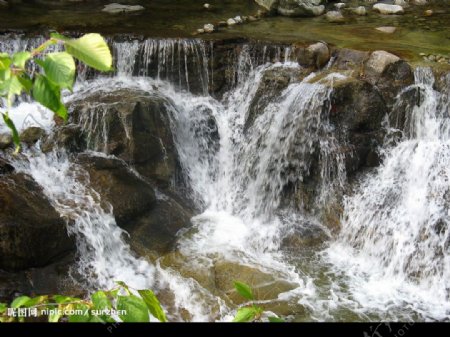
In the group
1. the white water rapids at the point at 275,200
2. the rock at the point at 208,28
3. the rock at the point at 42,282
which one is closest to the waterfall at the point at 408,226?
the white water rapids at the point at 275,200

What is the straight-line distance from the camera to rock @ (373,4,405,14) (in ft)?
39.8

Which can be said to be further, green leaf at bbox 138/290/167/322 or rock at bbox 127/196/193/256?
rock at bbox 127/196/193/256

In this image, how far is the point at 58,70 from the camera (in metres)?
1.33

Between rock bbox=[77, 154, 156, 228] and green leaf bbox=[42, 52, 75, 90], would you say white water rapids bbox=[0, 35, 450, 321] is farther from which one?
green leaf bbox=[42, 52, 75, 90]

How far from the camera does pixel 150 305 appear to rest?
1610 millimetres

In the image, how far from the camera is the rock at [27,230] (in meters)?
5.53

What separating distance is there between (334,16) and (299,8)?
97 centimetres

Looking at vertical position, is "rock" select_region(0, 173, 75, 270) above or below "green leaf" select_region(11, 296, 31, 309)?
below

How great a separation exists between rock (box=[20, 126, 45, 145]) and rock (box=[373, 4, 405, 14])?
8984mm

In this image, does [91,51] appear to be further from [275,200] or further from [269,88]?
[269,88]

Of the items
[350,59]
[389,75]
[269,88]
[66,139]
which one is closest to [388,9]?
[350,59]

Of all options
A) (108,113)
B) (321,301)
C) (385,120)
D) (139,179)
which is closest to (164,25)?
(108,113)

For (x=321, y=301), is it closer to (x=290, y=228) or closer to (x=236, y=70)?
(x=290, y=228)

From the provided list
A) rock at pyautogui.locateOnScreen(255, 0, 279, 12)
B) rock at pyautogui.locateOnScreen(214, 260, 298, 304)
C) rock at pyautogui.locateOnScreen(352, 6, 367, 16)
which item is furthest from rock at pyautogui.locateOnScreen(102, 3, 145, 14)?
rock at pyautogui.locateOnScreen(214, 260, 298, 304)
